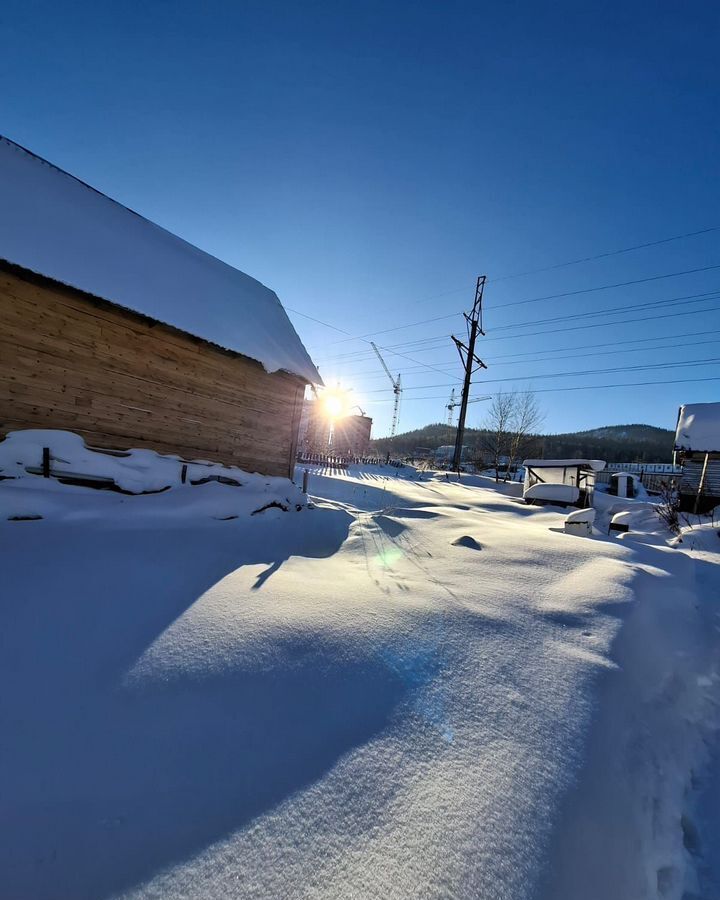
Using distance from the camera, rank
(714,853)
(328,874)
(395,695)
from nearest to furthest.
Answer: (328,874), (714,853), (395,695)

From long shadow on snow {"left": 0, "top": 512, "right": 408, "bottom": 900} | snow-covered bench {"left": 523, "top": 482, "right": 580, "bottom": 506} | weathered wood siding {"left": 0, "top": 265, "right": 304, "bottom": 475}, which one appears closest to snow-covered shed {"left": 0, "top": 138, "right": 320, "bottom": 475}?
weathered wood siding {"left": 0, "top": 265, "right": 304, "bottom": 475}

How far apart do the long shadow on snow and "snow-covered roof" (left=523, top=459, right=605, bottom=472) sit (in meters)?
14.0

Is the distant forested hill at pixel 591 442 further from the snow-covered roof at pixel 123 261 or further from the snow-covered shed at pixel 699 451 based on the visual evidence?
the snow-covered roof at pixel 123 261

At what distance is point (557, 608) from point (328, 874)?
9.59 ft

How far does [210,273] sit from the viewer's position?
31.0 feet

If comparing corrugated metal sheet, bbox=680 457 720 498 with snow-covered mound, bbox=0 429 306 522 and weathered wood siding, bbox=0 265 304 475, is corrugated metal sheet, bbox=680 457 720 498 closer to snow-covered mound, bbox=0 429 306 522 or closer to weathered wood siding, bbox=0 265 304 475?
weathered wood siding, bbox=0 265 304 475

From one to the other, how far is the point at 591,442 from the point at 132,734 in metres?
88.8

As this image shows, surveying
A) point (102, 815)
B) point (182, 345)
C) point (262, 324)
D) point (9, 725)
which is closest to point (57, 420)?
point (182, 345)

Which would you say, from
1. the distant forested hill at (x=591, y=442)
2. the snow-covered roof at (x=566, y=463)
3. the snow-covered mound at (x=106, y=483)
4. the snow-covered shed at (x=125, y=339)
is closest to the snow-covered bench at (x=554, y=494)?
the snow-covered roof at (x=566, y=463)

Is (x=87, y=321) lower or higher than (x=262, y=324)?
lower

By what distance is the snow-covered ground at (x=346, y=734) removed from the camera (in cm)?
129

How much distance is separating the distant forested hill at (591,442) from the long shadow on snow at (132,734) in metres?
42.2

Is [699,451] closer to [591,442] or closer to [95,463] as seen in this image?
[95,463]

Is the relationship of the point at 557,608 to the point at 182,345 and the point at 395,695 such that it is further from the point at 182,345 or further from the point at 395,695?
the point at 182,345
